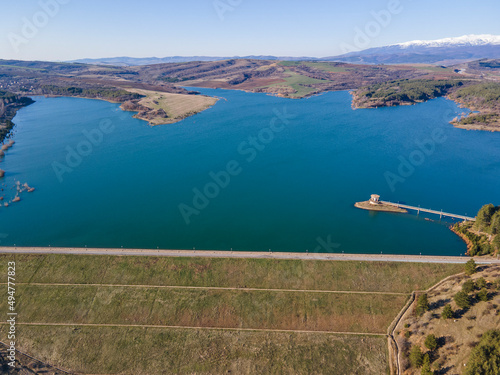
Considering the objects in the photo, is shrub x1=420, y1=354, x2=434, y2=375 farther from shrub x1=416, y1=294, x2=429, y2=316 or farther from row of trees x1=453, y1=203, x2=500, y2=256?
row of trees x1=453, y1=203, x2=500, y2=256

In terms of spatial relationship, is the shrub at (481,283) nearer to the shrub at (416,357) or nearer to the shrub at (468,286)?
the shrub at (468,286)

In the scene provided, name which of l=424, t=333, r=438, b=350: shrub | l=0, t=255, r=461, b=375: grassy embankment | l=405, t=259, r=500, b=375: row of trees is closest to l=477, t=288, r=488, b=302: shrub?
l=405, t=259, r=500, b=375: row of trees

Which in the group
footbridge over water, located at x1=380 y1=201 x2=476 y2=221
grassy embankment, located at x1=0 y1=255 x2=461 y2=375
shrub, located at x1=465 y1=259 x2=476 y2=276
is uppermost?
shrub, located at x1=465 y1=259 x2=476 y2=276

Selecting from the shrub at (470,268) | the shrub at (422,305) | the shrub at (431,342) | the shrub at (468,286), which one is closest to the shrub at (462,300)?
the shrub at (468,286)

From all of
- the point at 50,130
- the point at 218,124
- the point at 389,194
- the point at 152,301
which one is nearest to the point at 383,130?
the point at 389,194

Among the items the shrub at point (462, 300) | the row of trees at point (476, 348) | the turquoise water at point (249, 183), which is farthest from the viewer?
the turquoise water at point (249, 183)

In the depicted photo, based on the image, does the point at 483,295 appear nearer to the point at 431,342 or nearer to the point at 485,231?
the point at 431,342
